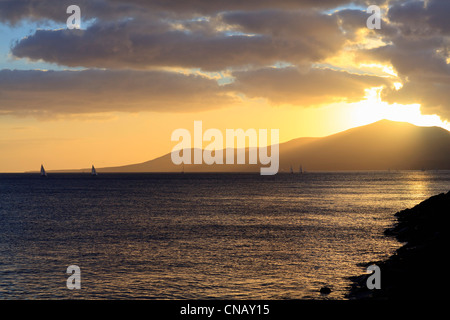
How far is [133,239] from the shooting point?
49719mm

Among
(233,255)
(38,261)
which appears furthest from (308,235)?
(38,261)
